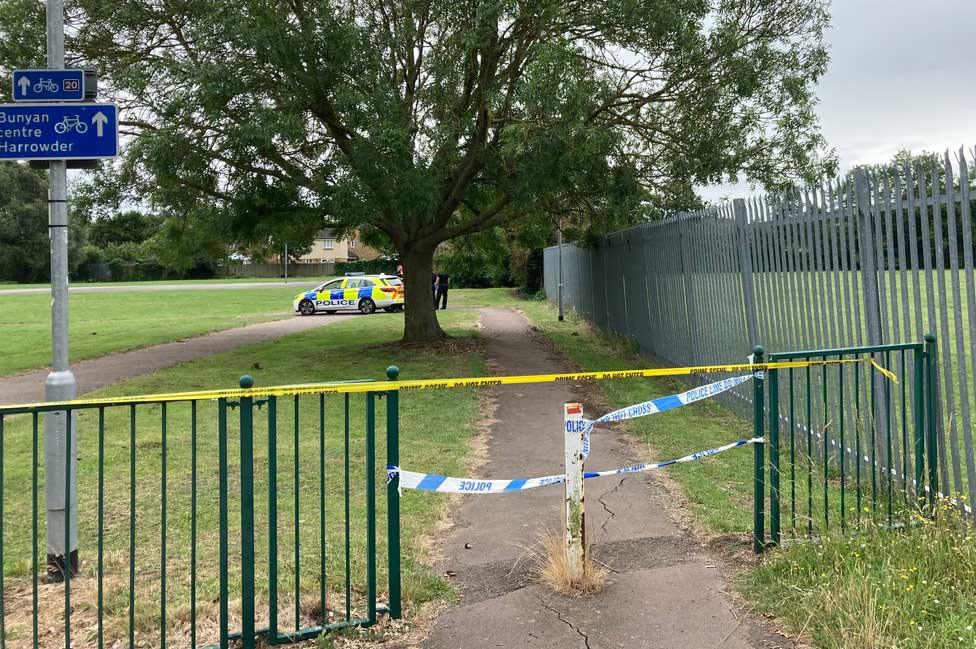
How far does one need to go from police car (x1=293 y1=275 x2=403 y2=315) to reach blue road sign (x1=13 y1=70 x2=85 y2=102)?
78.3ft

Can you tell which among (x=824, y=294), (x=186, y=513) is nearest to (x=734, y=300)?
(x=824, y=294)

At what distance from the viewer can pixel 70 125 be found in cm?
462

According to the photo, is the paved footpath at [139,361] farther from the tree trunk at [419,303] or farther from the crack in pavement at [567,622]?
the crack in pavement at [567,622]

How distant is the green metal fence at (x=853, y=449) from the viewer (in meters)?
4.72

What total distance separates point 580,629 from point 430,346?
40.0 ft

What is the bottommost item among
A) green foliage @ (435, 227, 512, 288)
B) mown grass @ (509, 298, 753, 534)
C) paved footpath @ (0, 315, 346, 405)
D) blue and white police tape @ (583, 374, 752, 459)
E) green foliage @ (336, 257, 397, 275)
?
mown grass @ (509, 298, 753, 534)

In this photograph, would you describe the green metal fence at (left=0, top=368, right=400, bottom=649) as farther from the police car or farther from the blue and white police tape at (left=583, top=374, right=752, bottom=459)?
the police car

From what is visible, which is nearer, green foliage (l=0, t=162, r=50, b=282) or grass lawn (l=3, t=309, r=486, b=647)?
grass lawn (l=3, t=309, r=486, b=647)

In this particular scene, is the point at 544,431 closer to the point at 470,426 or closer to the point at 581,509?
the point at 470,426

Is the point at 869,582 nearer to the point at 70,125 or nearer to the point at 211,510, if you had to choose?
the point at 211,510

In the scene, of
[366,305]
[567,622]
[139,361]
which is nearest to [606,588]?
[567,622]

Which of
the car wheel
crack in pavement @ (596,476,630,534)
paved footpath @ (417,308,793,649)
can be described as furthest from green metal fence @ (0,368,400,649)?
the car wheel

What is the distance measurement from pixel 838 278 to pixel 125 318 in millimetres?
26931

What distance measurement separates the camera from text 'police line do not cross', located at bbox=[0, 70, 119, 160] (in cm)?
455
